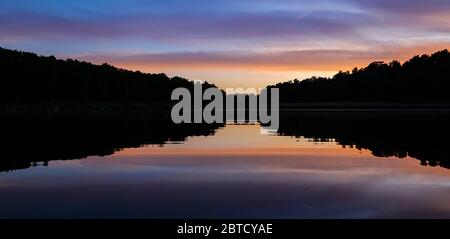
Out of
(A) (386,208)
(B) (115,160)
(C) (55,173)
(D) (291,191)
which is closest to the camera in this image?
(A) (386,208)

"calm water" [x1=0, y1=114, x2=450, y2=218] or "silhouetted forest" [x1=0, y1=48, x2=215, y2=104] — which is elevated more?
"silhouetted forest" [x1=0, y1=48, x2=215, y2=104]

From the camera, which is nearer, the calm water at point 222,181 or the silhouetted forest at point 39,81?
the calm water at point 222,181

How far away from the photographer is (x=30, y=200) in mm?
19031

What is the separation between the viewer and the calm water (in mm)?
17719

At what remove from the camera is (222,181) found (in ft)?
77.7

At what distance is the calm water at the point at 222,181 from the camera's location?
1772 centimetres

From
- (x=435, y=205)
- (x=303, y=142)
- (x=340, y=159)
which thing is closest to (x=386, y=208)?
(x=435, y=205)

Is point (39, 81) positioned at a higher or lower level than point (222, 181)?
higher

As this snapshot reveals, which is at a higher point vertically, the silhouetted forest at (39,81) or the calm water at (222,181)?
the silhouetted forest at (39,81)

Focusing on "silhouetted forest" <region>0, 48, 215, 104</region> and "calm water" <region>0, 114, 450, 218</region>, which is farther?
"silhouetted forest" <region>0, 48, 215, 104</region>

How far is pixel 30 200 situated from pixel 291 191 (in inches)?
380

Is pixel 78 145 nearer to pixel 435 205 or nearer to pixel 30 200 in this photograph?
pixel 30 200

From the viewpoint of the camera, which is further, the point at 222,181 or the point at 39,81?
the point at 39,81
